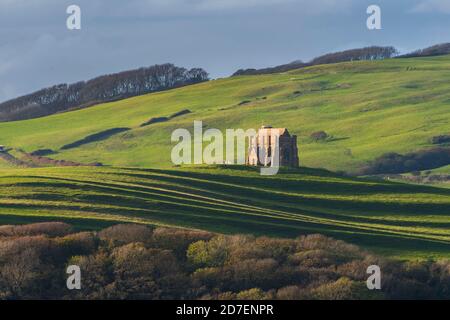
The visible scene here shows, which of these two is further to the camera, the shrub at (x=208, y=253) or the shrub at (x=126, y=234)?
the shrub at (x=126, y=234)

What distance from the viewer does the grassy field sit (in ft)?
308

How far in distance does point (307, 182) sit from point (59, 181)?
24451 millimetres

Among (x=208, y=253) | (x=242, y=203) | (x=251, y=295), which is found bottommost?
(x=251, y=295)

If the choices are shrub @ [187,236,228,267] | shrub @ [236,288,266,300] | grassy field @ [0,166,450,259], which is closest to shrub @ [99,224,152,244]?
grassy field @ [0,166,450,259]

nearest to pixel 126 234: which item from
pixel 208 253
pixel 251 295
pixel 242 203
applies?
pixel 208 253

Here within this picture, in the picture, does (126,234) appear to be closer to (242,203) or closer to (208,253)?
(208,253)

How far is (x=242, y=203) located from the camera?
106 meters

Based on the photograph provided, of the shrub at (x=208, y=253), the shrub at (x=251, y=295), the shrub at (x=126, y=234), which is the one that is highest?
the shrub at (x=126, y=234)

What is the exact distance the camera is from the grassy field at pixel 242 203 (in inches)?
3696

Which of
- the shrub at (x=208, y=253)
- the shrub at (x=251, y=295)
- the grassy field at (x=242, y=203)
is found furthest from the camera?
the grassy field at (x=242, y=203)

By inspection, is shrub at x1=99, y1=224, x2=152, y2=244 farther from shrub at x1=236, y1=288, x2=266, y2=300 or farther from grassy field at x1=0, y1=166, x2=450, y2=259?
shrub at x1=236, y1=288, x2=266, y2=300

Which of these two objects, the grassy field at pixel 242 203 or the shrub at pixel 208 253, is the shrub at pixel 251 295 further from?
the grassy field at pixel 242 203

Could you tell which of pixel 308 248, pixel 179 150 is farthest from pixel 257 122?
pixel 308 248

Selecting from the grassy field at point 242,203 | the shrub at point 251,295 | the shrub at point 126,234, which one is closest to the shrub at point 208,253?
the shrub at point 126,234
